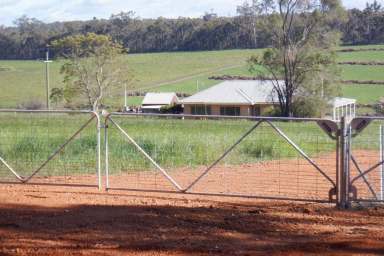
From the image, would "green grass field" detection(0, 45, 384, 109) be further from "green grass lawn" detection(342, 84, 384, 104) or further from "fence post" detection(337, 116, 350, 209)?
"fence post" detection(337, 116, 350, 209)

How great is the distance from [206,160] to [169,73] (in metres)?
68.3

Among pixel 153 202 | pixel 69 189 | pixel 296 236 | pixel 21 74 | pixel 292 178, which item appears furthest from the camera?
pixel 21 74

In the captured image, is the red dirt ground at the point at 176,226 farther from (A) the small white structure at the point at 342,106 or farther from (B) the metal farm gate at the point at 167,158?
(A) the small white structure at the point at 342,106

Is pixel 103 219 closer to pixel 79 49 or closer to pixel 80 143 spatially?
pixel 80 143

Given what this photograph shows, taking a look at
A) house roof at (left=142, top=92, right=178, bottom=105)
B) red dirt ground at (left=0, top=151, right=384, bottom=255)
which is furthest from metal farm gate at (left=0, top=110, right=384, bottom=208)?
house roof at (left=142, top=92, right=178, bottom=105)

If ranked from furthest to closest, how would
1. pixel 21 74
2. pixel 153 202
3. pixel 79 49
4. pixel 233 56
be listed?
pixel 233 56
pixel 21 74
pixel 79 49
pixel 153 202

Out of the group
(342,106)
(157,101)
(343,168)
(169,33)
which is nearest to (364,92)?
(342,106)

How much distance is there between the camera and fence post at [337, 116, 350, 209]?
42.9 ft

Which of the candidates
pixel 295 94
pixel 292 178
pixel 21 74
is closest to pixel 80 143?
pixel 292 178

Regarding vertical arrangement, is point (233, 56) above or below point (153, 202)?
above

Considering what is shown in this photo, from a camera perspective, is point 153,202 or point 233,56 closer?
point 153,202

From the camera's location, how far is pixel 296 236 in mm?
10953

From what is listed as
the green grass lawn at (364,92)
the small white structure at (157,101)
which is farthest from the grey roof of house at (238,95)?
the green grass lawn at (364,92)

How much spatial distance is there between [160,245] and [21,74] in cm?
7588
